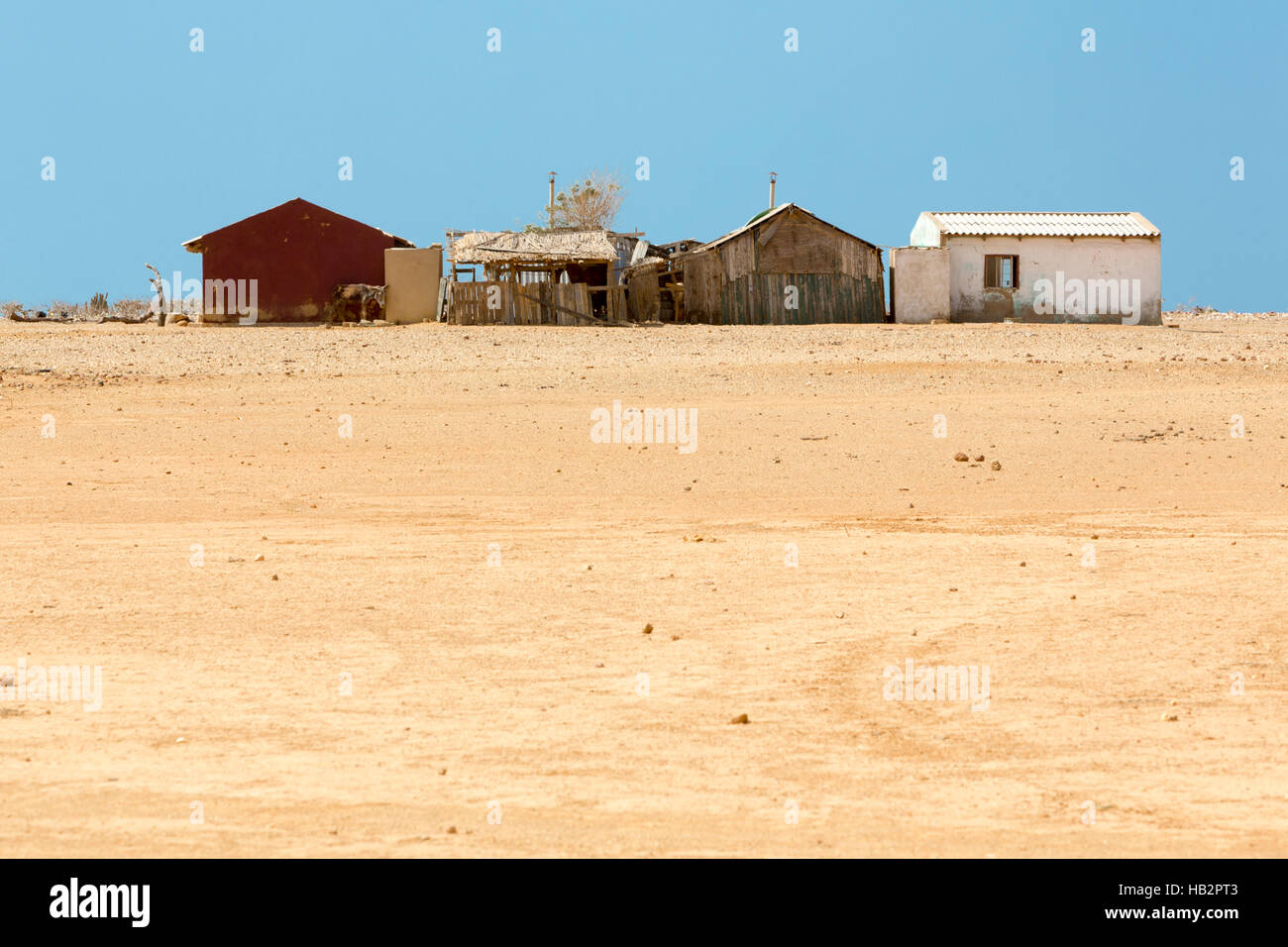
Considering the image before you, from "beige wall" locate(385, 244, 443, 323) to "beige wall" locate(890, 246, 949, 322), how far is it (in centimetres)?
1127

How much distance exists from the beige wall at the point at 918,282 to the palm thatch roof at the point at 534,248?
23.1 feet

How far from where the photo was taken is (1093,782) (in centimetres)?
619

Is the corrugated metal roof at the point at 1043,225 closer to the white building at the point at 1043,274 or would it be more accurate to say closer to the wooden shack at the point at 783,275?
the white building at the point at 1043,274

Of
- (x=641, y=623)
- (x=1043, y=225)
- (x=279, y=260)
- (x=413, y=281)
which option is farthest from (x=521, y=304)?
(x=641, y=623)

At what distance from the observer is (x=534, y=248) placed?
37.9 meters

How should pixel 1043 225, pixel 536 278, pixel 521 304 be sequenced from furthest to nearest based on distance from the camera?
pixel 536 278 < pixel 1043 225 < pixel 521 304

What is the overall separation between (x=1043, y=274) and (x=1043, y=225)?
1.60 metres

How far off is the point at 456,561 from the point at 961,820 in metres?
5.99

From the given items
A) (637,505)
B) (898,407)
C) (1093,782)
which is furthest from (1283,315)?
(1093,782)

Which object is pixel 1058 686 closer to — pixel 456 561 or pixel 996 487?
pixel 456 561

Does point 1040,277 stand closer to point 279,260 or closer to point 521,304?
point 521,304

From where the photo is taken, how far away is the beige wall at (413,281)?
37.8 m

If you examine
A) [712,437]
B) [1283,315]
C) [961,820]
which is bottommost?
[961,820]

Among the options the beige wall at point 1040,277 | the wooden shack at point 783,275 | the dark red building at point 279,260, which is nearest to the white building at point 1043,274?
the beige wall at point 1040,277
